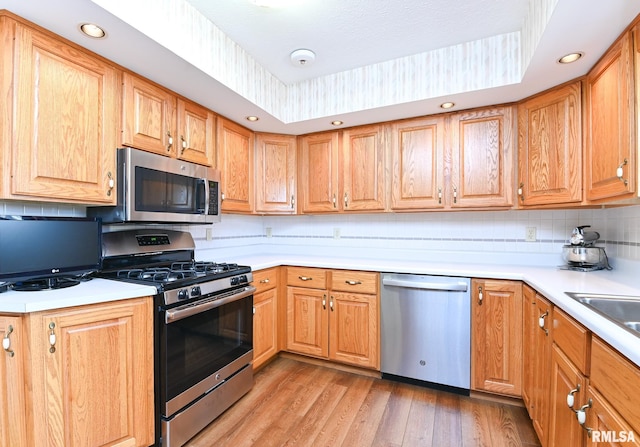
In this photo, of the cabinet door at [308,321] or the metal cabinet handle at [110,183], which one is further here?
the cabinet door at [308,321]

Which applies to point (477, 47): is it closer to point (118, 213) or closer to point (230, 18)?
point (230, 18)

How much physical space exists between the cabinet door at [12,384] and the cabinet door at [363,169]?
2.20 m

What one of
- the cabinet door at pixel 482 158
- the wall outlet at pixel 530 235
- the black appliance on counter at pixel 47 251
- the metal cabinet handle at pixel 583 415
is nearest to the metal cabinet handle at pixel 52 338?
the black appliance on counter at pixel 47 251

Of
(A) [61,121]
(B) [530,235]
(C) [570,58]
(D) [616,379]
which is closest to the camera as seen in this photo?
(D) [616,379]

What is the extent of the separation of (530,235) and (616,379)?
1.75 meters

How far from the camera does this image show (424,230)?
2.79 m

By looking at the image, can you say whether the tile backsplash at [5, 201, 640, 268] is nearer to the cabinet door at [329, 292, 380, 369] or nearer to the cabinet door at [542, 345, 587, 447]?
the cabinet door at [329, 292, 380, 369]

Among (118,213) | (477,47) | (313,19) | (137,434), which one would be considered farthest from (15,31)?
(477,47)

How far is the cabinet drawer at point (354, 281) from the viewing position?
7.79ft

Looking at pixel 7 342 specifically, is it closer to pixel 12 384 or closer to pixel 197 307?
pixel 12 384

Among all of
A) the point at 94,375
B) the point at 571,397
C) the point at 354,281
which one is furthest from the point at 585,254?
the point at 94,375

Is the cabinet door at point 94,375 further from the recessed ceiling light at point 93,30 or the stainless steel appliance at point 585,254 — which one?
the stainless steel appliance at point 585,254

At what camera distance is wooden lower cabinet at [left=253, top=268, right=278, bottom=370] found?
2.38m

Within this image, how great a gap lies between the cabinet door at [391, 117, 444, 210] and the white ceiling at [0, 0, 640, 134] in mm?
160
